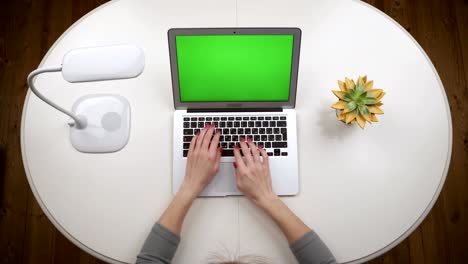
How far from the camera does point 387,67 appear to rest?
0.94 m

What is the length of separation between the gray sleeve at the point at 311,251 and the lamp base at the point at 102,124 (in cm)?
52

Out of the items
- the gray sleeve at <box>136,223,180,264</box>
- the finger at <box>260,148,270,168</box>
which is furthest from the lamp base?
the finger at <box>260,148,270,168</box>

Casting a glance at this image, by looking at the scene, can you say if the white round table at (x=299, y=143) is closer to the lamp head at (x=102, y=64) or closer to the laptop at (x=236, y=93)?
the laptop at (x=236, y=93)

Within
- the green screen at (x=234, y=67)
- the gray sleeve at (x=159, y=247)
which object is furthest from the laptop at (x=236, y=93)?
the gray sleeve at (x=159, y=247)

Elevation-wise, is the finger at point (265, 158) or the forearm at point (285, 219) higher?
the finger at point (265, 158)

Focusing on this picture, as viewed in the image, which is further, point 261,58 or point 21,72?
point 21,72

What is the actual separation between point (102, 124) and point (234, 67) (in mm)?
394

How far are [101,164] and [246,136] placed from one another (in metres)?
0.39

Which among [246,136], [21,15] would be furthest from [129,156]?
[21,15]

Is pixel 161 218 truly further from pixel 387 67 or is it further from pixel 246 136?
pixel 387 67

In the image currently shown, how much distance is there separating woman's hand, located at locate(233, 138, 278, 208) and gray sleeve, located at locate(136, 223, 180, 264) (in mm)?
208

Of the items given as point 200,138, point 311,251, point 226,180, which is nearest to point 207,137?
point 200,138

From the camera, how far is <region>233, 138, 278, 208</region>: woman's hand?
827mm

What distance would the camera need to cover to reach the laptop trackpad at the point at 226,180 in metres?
0.86
